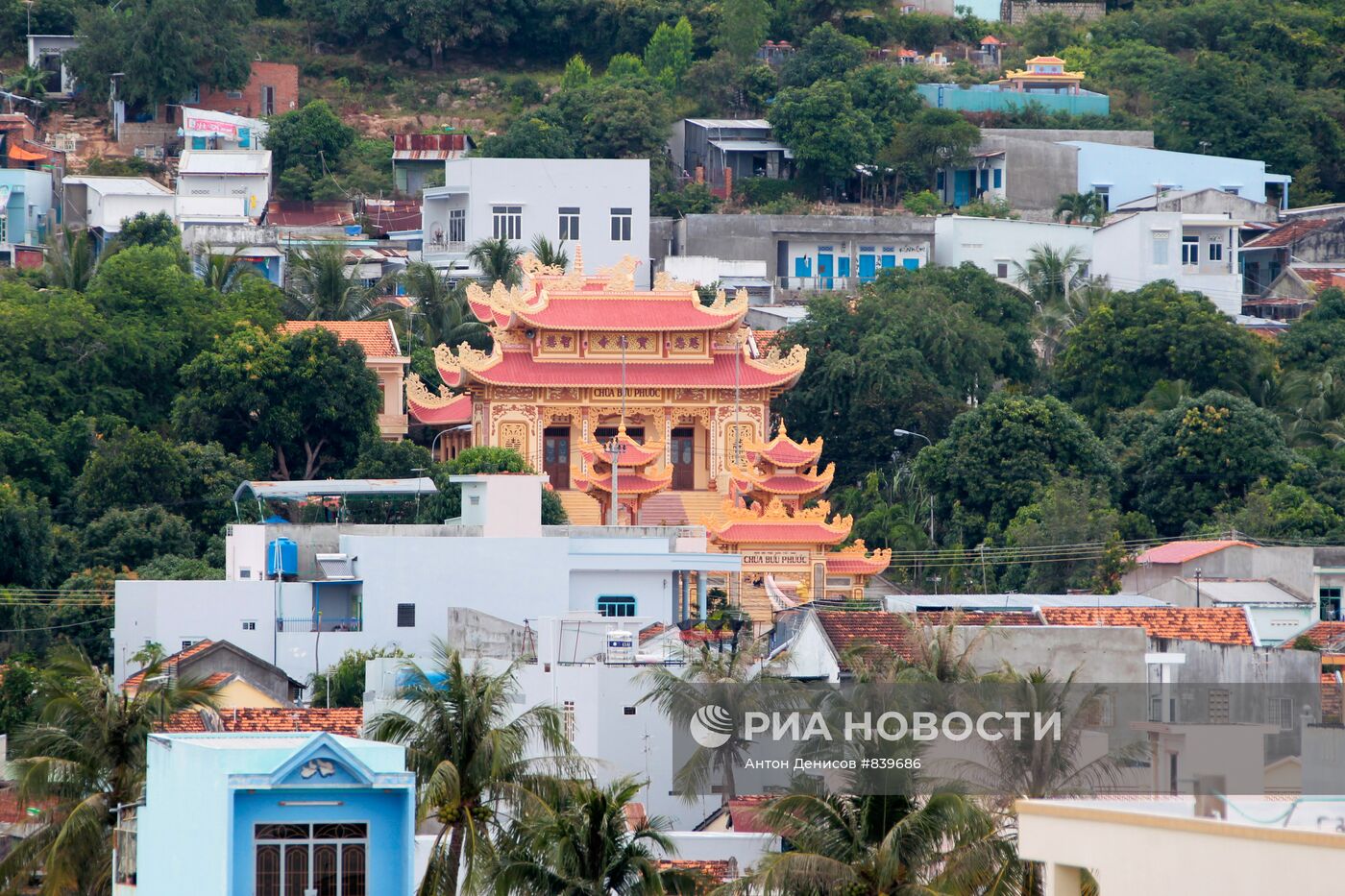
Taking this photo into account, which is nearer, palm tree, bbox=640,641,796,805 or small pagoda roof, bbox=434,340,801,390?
palm tree, bbox=640,641,796,805

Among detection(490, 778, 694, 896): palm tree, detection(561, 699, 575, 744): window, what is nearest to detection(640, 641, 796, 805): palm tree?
detection(561, 699, 575, 744): window

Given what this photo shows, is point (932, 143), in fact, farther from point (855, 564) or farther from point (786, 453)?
point (855, 564)

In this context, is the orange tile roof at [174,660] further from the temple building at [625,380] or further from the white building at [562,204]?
the white building at [562,204]

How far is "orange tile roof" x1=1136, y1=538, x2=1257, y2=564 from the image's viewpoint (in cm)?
6050

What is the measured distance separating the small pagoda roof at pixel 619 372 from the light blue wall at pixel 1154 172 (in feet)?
111

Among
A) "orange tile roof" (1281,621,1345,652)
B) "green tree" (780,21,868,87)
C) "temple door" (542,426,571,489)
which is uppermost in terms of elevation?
"green tree" (780,21,868,87)

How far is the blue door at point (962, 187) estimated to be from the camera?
339ft

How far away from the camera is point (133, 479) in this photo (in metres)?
63.7

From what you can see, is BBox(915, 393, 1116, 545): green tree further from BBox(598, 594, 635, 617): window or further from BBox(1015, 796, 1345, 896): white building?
BBox(1015, 796, 1345, 896): white building

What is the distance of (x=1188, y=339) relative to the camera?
7656cm

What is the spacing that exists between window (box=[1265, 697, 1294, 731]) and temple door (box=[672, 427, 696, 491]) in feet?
80.7

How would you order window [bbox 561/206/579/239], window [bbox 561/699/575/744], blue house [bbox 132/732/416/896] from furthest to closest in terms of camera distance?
window [bbox 561/206/579/239] < window [bbox 561/699/575/744] < blue house [bbox 132/732/416/896]

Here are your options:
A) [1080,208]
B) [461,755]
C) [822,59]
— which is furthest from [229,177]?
[461,755]

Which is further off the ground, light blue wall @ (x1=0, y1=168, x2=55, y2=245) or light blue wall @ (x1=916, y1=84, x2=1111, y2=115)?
light blue wall @ (x1=916, y1=84, x2=1111, y2=115)
